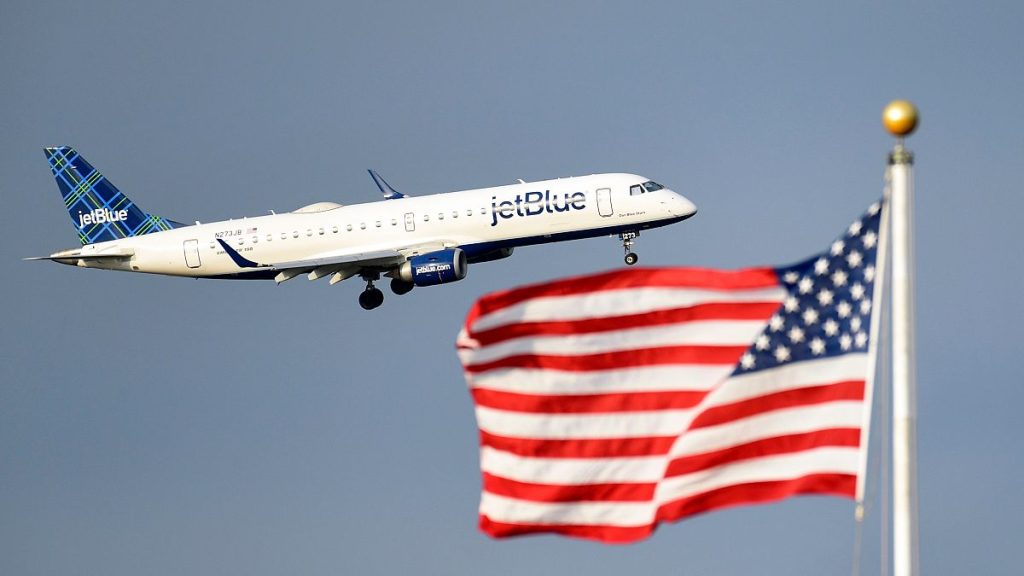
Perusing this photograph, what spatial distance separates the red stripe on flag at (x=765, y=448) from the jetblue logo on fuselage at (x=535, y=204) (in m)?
51.3

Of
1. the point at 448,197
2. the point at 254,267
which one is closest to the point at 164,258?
the point at 254,267

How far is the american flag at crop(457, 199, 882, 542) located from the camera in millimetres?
22703

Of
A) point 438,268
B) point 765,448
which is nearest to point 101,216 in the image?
point 438,268

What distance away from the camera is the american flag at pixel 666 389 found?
22703 mm

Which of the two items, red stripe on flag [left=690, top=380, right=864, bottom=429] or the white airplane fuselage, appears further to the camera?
the white airplane fuselage

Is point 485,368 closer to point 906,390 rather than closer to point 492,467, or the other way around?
point 492,467

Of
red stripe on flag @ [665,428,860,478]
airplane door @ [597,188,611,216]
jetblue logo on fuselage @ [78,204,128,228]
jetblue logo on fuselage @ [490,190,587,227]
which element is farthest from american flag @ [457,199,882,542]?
jetblue logo on fuselage @ [78,204,128,228]

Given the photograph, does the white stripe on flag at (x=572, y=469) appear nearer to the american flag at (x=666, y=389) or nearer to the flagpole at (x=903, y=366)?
the american flag at (x=666, y=389)

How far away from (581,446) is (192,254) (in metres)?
60.9

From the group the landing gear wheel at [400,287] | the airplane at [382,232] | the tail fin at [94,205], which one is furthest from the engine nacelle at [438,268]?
the tail fin at [94,205]

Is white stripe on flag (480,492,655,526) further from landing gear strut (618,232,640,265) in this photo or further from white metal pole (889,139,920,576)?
landing gear strut (618,232,640,265)

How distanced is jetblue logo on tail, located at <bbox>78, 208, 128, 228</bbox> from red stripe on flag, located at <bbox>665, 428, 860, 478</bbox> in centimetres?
6671

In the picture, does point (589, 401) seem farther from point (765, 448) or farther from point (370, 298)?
point (370, 298)

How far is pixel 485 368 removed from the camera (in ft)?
79.9
